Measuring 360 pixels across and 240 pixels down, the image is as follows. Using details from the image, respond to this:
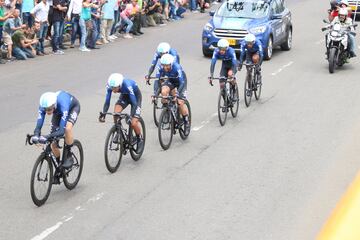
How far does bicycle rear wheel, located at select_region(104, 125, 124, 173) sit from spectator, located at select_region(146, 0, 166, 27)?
18.1m

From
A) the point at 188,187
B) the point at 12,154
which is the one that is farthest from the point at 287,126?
the point at 12,154

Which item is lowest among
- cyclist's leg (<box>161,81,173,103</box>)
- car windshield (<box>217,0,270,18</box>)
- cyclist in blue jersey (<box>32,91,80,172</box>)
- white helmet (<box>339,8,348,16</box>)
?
car windshield (<box>217,0,270,18</box>)

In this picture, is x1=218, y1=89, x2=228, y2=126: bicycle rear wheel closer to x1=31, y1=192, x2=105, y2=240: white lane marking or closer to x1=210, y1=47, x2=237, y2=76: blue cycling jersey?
x1=210, y1=47, x2=237, y2=76: blue cycling jersey

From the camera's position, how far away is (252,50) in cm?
1538

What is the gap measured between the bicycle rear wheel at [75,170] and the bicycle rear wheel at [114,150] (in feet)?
1.57

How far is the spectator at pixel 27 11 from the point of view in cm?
1991

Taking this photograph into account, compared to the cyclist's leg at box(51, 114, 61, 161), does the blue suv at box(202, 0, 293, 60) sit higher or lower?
lower

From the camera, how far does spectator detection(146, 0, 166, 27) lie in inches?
1099

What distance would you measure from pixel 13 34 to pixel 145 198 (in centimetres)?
1158

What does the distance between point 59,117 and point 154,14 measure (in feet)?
65.3

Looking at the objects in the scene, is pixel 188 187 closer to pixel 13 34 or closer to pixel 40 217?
pixel 40 217

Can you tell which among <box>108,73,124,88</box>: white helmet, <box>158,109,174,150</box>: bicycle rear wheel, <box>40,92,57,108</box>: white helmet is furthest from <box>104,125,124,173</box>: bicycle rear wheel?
<box>40,92,57,108</box>: white helmet

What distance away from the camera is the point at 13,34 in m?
19.1

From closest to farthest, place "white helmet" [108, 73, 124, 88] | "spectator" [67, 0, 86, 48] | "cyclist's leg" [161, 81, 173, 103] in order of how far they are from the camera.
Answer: "white helmet" [108, 73, 124, 88]
"cyclist's leg" [161, 81, 173, 103]
"spectator" [67, 0, 86, 48]
